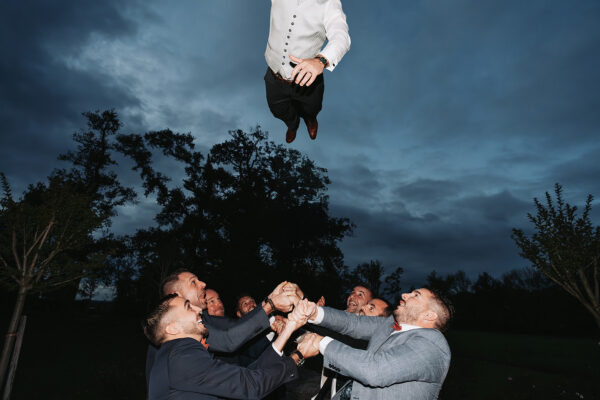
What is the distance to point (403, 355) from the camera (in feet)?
7.58

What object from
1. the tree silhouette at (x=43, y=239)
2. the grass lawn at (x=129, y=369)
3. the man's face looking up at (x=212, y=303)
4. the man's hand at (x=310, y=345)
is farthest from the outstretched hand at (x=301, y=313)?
the grass lawn at (x=129, y=369)

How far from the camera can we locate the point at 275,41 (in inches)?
95.2

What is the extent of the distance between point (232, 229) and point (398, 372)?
24.7 meters

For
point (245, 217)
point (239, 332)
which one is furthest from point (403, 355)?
point (245, 217)

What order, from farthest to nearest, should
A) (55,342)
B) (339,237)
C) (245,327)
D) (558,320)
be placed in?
(558,320) < (339,237) < (55,342) < (245,327)

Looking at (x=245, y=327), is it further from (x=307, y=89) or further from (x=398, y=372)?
(x=307, y=89)

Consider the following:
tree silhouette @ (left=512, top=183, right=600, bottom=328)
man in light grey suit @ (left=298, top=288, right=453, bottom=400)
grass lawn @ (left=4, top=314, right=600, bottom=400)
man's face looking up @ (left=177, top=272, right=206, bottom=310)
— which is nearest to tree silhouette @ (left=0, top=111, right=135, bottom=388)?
grass lawn @ (left=4, top=314, right=600, bottom=400)

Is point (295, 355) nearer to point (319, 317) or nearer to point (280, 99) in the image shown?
point (319, 317)

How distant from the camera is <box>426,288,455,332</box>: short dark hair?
286 cm

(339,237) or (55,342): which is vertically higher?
(339,237)

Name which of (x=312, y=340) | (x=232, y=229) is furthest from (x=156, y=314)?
(x=232, y=229)

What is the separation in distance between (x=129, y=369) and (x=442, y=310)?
1265 centimetres

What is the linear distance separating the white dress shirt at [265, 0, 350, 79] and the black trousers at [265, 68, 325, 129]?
0.20 meters

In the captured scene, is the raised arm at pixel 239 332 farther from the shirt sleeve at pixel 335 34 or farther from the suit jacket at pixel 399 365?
the shirt sleeve at pixel 335 34
